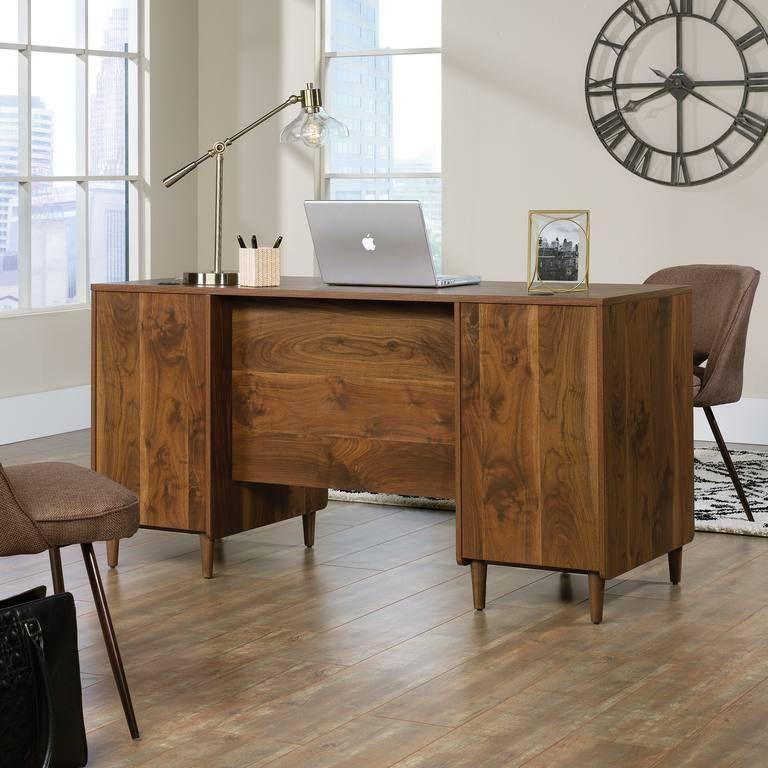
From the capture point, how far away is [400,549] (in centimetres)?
441

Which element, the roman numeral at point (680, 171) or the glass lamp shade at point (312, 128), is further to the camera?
the roman numeral at point (680, 171)

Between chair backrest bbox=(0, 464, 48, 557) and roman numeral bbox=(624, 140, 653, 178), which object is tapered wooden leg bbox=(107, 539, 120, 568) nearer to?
chair backrest bbox=(0, 464, 48, 557)

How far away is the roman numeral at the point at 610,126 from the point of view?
6.65 metres

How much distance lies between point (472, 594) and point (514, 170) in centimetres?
357

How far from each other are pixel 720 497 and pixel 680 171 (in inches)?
78.6

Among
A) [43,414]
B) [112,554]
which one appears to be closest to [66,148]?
[43,414]

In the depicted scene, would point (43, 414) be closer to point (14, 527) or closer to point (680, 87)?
point (680, 87)

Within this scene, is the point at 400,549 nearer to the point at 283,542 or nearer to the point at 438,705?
the point at 283,542

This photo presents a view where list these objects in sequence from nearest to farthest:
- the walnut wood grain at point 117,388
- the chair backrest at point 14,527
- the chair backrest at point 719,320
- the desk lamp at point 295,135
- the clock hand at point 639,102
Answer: the chair backrest at point 14,527 < the walnut wood grain at point 117,388 < the desk lamp at point 295,135 < the chair backrest at point 719,320 < the clock hand at point 639,102

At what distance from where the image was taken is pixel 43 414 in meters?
6.70

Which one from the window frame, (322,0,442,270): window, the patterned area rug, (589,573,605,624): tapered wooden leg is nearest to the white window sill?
the window frame

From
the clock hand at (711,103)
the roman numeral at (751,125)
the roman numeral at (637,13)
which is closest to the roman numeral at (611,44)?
the roman numeral at (637,13)

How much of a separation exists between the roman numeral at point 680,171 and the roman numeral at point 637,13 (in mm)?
651

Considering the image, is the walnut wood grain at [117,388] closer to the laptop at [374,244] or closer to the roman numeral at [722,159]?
the laptop at [374,244]
